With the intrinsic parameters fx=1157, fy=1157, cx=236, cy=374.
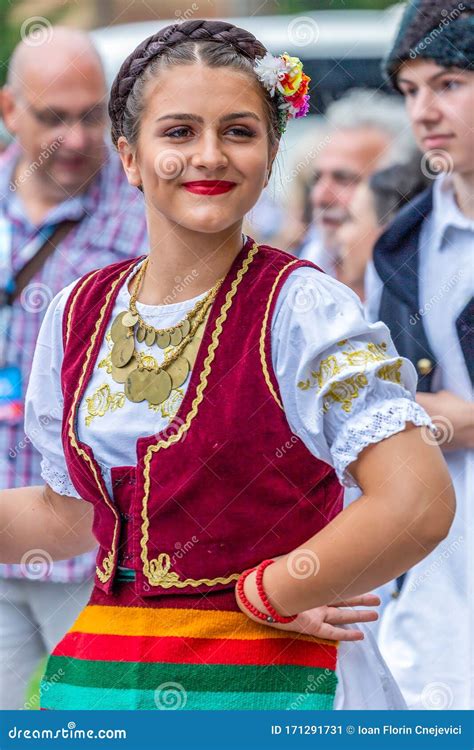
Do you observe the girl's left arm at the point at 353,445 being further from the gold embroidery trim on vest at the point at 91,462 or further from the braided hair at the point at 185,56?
the braided hair at the point at 185,56

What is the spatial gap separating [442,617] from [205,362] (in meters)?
1.57

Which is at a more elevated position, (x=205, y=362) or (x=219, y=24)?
(x=219, y=24)

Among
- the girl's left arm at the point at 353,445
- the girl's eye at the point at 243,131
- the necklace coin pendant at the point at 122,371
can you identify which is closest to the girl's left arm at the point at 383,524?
the girl's left arm at the point at 353,445

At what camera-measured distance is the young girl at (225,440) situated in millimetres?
1527

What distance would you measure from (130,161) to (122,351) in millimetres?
289

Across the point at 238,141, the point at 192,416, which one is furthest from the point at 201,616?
the point at 238,141

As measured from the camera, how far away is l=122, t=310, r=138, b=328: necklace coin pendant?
1.73m

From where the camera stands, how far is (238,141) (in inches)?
64.4

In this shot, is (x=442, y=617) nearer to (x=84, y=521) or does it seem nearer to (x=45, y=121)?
(x=84, y=521)

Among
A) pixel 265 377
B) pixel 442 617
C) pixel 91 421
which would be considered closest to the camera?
pixel 265 377

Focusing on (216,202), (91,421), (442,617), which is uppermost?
(216,202)

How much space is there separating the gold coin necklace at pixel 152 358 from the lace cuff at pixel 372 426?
26cm

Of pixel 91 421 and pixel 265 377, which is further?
pixel 91 421

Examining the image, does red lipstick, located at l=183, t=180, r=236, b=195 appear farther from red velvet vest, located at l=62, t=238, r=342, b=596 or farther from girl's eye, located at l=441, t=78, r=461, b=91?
girl's eye, located at l=441, t=78, r=461, b=91
